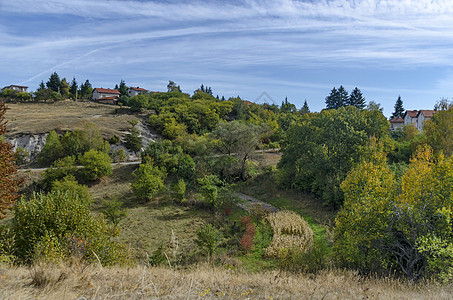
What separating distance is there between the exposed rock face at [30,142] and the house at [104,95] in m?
38.7

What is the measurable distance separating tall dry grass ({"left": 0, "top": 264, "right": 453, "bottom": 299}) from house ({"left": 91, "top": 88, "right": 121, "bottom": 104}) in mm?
72878

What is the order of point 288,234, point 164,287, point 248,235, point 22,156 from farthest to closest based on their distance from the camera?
point 22,156
point 288,234
point 248,235
point 164,287

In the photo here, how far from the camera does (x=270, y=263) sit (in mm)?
12672

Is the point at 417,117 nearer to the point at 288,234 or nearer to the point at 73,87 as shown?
the point at 288,234

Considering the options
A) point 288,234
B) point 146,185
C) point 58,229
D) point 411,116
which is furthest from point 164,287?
point 411,116

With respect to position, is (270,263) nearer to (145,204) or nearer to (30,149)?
(145,204)

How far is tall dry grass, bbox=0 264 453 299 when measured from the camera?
209 inches

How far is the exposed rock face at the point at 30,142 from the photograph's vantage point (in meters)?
33.5

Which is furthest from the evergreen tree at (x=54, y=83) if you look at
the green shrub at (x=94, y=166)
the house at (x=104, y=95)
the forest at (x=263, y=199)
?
the green shrub at (x=94, y=166)

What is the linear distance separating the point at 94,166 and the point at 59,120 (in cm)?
2136

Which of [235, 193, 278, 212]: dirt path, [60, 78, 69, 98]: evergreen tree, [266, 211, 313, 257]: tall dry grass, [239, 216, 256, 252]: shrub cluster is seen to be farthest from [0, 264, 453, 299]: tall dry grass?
[60, 78, 69, 98]: evergreen tree

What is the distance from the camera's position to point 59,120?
41938 mm

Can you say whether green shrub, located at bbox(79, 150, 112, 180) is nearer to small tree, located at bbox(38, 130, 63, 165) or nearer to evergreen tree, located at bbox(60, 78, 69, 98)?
small tree, located at bbox(38, 130, 63, 165)

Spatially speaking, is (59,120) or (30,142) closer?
(30,142)
